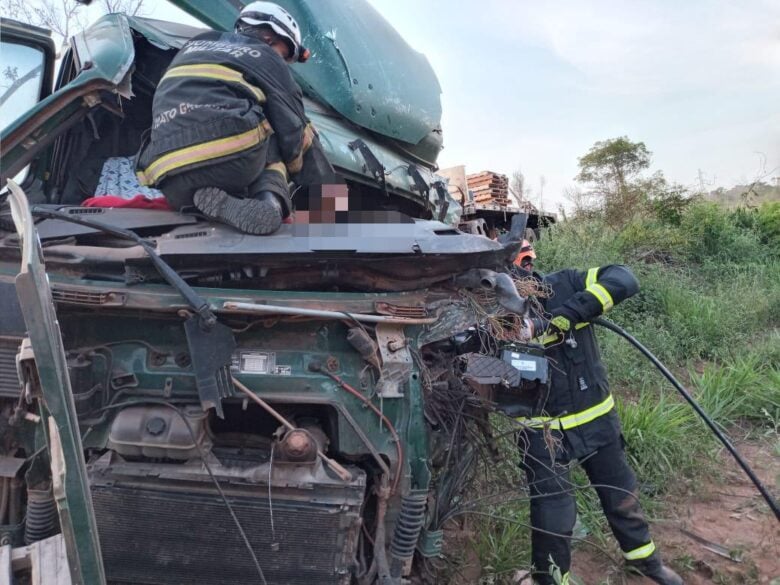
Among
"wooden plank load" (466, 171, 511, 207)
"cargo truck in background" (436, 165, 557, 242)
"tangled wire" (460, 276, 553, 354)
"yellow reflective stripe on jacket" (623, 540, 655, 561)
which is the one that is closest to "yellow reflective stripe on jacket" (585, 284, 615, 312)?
"tangled wire" (460, 276, 553, 354)

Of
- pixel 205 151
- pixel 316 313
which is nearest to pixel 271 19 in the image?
pixel 205 151

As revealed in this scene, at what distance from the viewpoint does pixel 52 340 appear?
1.45m

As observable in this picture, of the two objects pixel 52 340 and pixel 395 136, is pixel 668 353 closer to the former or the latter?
pixel 395 136

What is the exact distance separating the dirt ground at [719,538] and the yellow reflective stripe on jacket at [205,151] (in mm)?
2865

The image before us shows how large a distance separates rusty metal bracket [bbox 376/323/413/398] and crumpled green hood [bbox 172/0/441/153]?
1851 millimetres

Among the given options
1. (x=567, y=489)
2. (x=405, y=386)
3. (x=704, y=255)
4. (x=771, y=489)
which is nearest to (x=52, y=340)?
(x=405, y=386)

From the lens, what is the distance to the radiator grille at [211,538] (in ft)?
7.07

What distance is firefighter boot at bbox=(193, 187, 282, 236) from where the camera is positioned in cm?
233

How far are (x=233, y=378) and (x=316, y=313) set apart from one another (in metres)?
0.37

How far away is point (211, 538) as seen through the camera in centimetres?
218

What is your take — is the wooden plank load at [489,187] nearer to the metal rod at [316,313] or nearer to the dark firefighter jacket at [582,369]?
the dark firefighter jacket at [582,369]

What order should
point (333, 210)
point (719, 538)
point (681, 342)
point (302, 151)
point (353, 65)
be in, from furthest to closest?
point (681, 342) → point (719, 538) → point (353, 65) → point (302, 151) → point (333, 210)

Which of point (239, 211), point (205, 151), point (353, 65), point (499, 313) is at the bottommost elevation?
point (499, 313)

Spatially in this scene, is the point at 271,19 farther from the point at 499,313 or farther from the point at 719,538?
the point at 719,538
